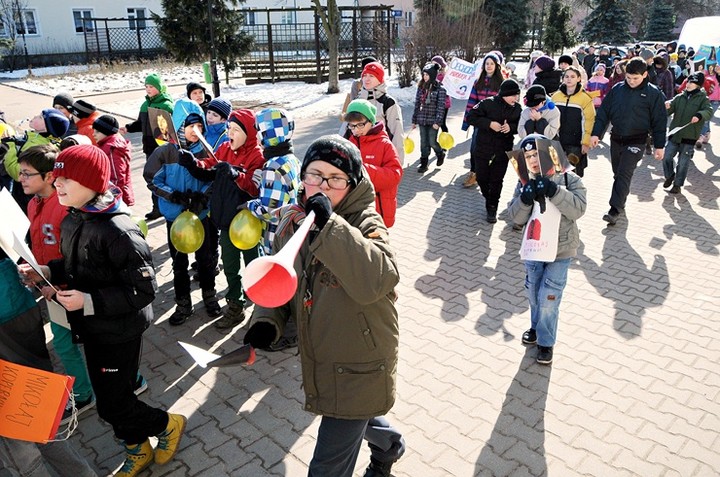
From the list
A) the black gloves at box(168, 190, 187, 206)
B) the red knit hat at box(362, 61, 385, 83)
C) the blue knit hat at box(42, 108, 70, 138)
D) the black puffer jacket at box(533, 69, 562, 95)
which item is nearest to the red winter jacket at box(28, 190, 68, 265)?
the black gloves at box(168, 190, 187, 206)

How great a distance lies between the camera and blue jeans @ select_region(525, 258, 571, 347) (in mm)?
4285

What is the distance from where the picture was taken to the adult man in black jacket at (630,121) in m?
6.97

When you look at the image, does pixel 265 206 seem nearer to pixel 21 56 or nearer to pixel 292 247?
pixel 292 247

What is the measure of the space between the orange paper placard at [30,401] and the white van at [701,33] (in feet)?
82.6

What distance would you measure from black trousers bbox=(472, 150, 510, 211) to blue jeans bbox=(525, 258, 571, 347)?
336 cm

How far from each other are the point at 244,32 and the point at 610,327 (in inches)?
737

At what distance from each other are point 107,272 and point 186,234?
5.52 ft

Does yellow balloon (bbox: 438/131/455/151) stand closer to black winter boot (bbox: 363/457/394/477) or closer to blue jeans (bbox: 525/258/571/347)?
blue jeans (bbox: 525/258/571/347)

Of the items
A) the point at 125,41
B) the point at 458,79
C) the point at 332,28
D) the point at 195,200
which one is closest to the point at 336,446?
the point at 195,200

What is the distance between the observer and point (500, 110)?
295 inches

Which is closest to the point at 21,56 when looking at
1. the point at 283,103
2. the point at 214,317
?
the point at 283,103

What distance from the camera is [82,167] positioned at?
9.41 feet

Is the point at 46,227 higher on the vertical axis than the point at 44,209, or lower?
lower

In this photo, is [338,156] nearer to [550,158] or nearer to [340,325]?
[340,325]
